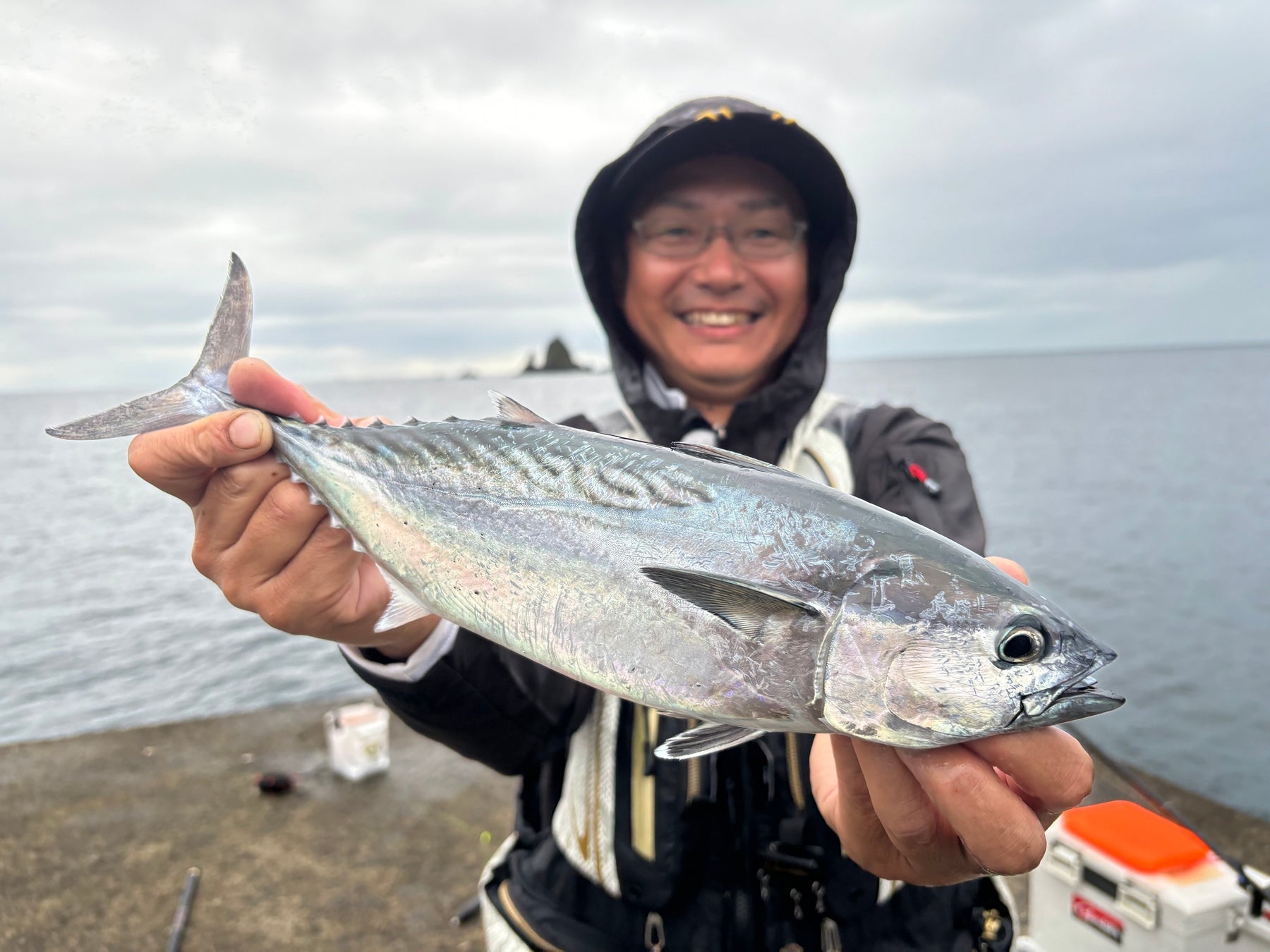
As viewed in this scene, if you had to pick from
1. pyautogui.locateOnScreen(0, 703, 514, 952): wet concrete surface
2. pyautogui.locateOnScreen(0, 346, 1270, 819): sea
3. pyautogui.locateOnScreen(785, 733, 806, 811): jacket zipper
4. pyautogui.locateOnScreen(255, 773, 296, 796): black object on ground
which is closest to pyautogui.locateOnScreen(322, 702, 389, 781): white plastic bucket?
pyautogui.locateOnScreen(0, 703, 514, 952): wet concrete surface

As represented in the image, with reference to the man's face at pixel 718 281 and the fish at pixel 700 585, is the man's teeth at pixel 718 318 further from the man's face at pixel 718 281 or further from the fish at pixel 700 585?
the fish at pixel 700 585

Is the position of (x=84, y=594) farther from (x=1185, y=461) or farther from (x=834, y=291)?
(x=1185, y=461)

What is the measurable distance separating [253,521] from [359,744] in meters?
5.36

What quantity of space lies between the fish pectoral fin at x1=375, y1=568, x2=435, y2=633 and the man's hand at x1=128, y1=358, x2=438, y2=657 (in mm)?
186

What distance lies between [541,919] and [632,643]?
169cm

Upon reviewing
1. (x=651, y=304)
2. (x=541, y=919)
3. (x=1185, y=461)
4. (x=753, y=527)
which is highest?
(x=651, y=304)

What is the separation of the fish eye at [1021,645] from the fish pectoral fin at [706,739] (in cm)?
53

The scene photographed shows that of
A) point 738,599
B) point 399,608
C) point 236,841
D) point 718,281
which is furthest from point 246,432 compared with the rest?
point 236,841

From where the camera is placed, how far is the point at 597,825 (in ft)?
9.20

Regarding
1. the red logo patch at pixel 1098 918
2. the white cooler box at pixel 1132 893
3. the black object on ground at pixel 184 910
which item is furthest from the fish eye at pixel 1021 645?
the black object on ground at pixel 184 910

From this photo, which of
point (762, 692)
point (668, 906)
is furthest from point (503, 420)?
point (668, 906)

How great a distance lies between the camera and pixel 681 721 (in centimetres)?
288

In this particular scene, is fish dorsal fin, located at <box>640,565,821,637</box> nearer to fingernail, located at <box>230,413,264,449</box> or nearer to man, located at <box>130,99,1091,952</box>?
man, located at <box>130,99,1091,952</box>

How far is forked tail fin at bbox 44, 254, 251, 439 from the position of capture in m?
2.28
